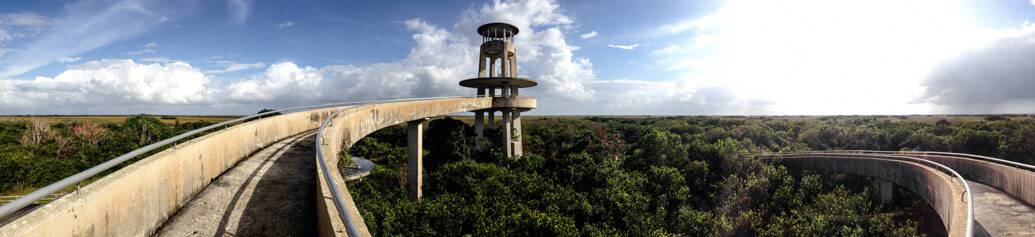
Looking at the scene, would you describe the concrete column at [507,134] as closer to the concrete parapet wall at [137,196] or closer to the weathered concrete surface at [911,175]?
the weathered concrete surface at [911,175]

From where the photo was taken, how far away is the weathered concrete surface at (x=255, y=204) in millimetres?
6152

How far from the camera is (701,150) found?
35.9 metres

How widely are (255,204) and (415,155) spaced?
70.7 feet

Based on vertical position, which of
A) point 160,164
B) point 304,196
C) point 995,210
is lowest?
point 995,210

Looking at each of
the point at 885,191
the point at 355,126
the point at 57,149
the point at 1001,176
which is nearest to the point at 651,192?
the point at 885,191

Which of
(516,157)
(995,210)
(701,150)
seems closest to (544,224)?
(995,210)

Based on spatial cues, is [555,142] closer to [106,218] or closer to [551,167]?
[551,167]

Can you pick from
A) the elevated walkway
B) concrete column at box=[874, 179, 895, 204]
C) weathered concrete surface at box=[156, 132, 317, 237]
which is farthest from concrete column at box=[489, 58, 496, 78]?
weathered concrete surface at box=[156, 132, 317, 237]

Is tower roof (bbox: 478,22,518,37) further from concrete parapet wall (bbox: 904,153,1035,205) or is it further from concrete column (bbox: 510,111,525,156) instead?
concrete parapet wall (bbox: 904,153,1035,205)

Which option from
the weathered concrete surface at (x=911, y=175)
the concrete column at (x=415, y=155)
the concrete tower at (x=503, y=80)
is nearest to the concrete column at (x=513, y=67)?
the concrete tower at (x=503, y=80)

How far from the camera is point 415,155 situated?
28.4 meters

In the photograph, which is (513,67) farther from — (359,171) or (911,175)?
(911,175)

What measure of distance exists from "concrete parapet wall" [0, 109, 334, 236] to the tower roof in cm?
2648

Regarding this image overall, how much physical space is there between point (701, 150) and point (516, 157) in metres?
15.2
